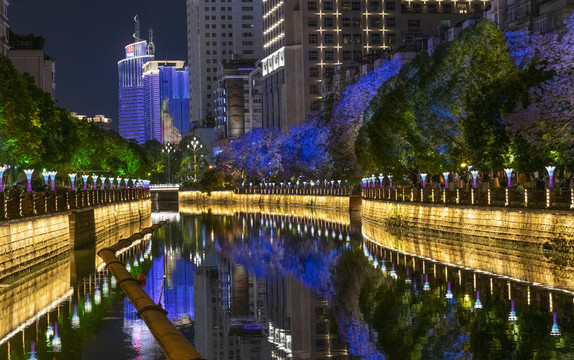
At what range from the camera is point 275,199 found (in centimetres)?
14488

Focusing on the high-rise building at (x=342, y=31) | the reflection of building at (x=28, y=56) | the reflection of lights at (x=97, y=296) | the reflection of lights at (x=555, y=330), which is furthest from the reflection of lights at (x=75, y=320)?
the high-rise building at (x=342, y=31)

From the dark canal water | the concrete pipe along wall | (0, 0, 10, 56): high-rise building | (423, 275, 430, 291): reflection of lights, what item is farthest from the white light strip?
(0, 0, 10, 56): high-rise building

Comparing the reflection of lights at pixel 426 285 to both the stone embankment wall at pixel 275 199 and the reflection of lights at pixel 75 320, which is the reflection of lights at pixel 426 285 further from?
the stone embankment wall at pixel 275 199

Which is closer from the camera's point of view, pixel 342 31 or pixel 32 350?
pixel 32 350

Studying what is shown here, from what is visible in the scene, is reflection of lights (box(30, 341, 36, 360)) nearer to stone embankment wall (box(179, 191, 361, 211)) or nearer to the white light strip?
the white light strip

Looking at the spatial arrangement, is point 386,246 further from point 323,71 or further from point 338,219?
point 323,71

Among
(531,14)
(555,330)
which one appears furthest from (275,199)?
(555,330)

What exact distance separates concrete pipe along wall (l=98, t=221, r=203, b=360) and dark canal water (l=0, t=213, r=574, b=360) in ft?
1.46

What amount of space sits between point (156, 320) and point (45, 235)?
2411cm

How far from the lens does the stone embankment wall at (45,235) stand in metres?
38.6

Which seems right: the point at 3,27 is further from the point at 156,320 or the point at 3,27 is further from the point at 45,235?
the point at 156,320

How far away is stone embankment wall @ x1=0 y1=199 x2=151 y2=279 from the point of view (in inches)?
1521

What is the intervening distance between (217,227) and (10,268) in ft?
160

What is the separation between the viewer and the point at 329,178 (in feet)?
398
